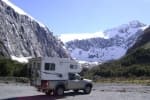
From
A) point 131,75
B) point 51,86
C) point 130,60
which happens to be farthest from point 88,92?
point 130,60

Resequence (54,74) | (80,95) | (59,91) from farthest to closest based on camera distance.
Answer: (80,95) → (59,91) → (54,74)

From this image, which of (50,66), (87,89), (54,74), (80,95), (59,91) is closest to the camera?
(50,66)

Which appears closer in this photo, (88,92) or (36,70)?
(36,70)

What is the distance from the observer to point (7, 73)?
7838 centimetres

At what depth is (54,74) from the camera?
34188mm

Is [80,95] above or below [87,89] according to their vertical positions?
below

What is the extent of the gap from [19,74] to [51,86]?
46.8 meters

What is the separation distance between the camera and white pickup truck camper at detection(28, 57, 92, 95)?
3333 cm

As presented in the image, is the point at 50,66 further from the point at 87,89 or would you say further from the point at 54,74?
the point at 87,89

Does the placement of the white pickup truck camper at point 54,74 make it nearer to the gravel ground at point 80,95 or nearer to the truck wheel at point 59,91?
the truck wheel at point 59,91

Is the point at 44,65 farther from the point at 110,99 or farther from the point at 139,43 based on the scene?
the point at 139,43

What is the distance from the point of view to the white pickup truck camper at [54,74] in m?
33.3

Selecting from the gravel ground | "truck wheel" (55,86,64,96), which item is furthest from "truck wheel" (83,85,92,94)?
"truck wheel" (55,86,64,96)

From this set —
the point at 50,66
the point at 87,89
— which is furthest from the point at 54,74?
the point at 87,89
